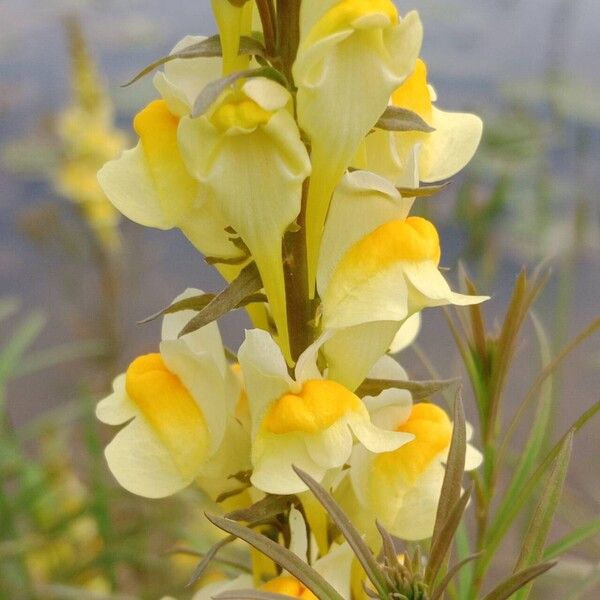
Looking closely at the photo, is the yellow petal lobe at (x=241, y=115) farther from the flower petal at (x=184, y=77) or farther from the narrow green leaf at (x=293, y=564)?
the narrow green leaf at (x=293, y=564)

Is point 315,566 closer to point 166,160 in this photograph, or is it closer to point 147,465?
point 147,465

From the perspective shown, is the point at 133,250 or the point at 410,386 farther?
the point at 133,250

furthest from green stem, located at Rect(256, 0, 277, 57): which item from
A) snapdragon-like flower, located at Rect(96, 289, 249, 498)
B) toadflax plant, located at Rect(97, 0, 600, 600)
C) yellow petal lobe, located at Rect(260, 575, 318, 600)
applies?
yellow petal lobe, located at Rect(260, 575, 318, 600)

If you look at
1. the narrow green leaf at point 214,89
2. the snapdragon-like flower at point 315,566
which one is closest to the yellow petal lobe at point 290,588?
the snapdragon-like flower at point 315,566

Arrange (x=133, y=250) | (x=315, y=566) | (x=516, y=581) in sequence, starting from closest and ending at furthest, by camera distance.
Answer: (x=516, y=581) → (x=315, y=566) → (x=133, y=250)

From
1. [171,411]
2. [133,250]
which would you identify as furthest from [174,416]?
[133,250]

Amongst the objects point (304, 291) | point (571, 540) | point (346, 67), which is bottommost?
point (571, 540)

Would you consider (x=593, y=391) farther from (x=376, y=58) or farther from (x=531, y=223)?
(x=376, y=58)
